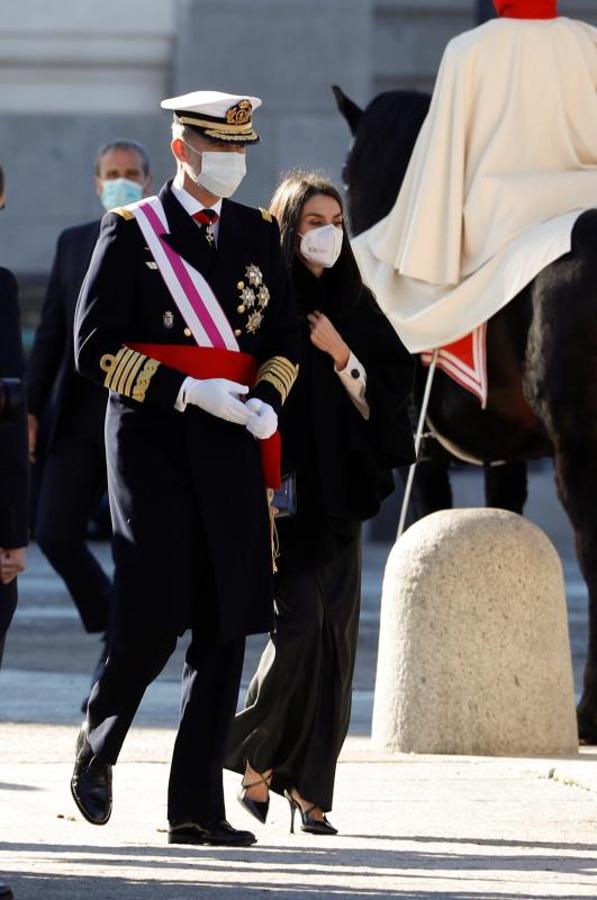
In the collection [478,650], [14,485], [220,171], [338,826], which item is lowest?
[338,826]

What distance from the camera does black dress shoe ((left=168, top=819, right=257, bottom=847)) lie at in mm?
6148

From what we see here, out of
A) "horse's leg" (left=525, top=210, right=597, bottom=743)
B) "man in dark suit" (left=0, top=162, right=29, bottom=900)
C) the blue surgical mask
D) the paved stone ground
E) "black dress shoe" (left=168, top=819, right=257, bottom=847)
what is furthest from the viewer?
the blue surgical mask

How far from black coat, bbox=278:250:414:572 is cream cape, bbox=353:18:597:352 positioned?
8.12 feet

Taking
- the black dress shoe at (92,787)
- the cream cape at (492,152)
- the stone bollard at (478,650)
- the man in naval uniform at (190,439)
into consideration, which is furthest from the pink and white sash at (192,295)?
the cream cape at (492,152)

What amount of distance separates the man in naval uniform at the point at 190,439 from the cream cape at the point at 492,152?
3.13 meters

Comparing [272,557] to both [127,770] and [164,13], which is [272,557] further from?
[164,13]

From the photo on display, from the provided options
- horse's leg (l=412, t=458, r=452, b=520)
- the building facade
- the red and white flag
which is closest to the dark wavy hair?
the red and white flag

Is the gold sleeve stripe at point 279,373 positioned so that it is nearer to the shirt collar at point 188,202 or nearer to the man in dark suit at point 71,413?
the shirt collar at point 188,202

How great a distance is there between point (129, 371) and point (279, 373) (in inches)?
15.9

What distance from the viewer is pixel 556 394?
863 cm

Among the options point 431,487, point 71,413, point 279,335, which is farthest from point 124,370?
point 431,487

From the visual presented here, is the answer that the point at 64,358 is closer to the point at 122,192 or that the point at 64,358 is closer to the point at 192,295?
the point at 122,192

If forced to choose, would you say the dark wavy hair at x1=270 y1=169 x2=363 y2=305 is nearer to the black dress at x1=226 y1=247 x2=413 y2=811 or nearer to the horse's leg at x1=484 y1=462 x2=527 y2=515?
the black dress at x1=226 y1=247 x2=413 y2=811

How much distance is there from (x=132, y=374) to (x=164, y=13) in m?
15.4
